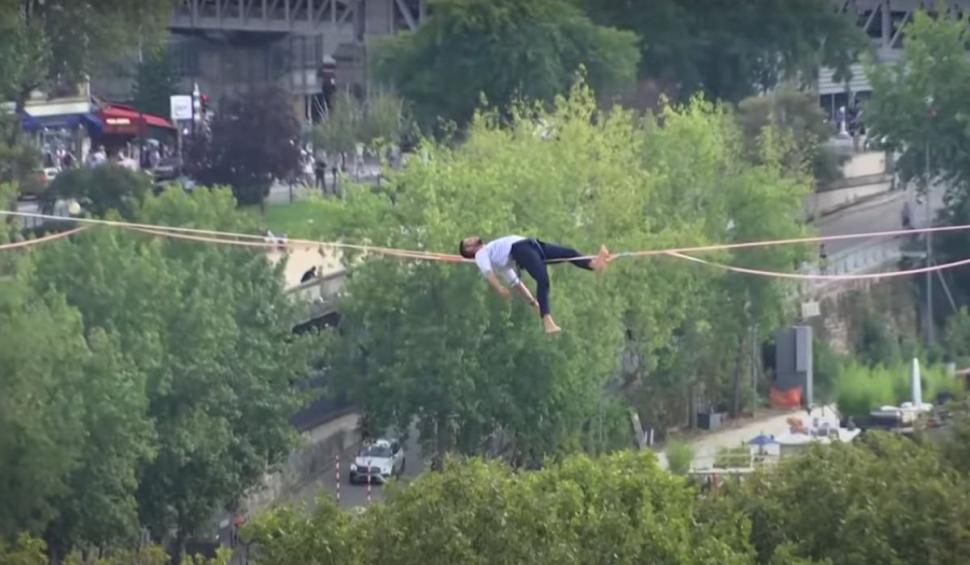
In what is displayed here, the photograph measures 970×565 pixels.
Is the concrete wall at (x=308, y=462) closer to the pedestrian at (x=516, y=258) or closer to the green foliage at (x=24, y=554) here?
the green foliage at (x=24, y=554)

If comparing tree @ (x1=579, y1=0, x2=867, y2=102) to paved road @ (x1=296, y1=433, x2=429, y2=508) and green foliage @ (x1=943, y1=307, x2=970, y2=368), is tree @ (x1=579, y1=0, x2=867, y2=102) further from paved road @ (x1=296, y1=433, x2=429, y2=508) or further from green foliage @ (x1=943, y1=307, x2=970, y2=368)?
paved road @ (x1=296, y1=433, x2=429, y2=508)

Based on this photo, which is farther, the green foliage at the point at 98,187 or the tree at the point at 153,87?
the tree at the point at 153,87

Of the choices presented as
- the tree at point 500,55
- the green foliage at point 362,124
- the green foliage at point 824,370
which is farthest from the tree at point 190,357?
the green foliage at point 362,124

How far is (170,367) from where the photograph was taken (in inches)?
1318

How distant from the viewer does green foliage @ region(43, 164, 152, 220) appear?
43.5m

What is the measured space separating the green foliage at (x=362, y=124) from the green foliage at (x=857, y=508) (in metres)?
27.0

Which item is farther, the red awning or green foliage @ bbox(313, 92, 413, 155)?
the red awning

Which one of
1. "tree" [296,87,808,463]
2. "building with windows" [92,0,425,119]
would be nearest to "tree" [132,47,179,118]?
"building with windows" [92,0,425,119]

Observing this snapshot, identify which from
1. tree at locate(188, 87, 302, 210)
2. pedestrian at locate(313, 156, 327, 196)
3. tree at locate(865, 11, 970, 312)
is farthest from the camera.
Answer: tree at locate(865, 11, 970, 312)

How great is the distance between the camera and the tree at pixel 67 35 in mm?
48562

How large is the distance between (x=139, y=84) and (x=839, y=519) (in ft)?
113

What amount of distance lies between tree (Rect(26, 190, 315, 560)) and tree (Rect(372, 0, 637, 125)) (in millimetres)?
15932

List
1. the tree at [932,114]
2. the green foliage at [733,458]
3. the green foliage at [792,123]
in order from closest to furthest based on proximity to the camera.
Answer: the green foliage at [733,458] → the green foliage at [792,123] → the tree at [932,114]

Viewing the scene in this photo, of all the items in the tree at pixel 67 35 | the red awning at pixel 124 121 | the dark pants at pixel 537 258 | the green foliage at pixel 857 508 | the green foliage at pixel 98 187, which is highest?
the tree at pixel 67 35
